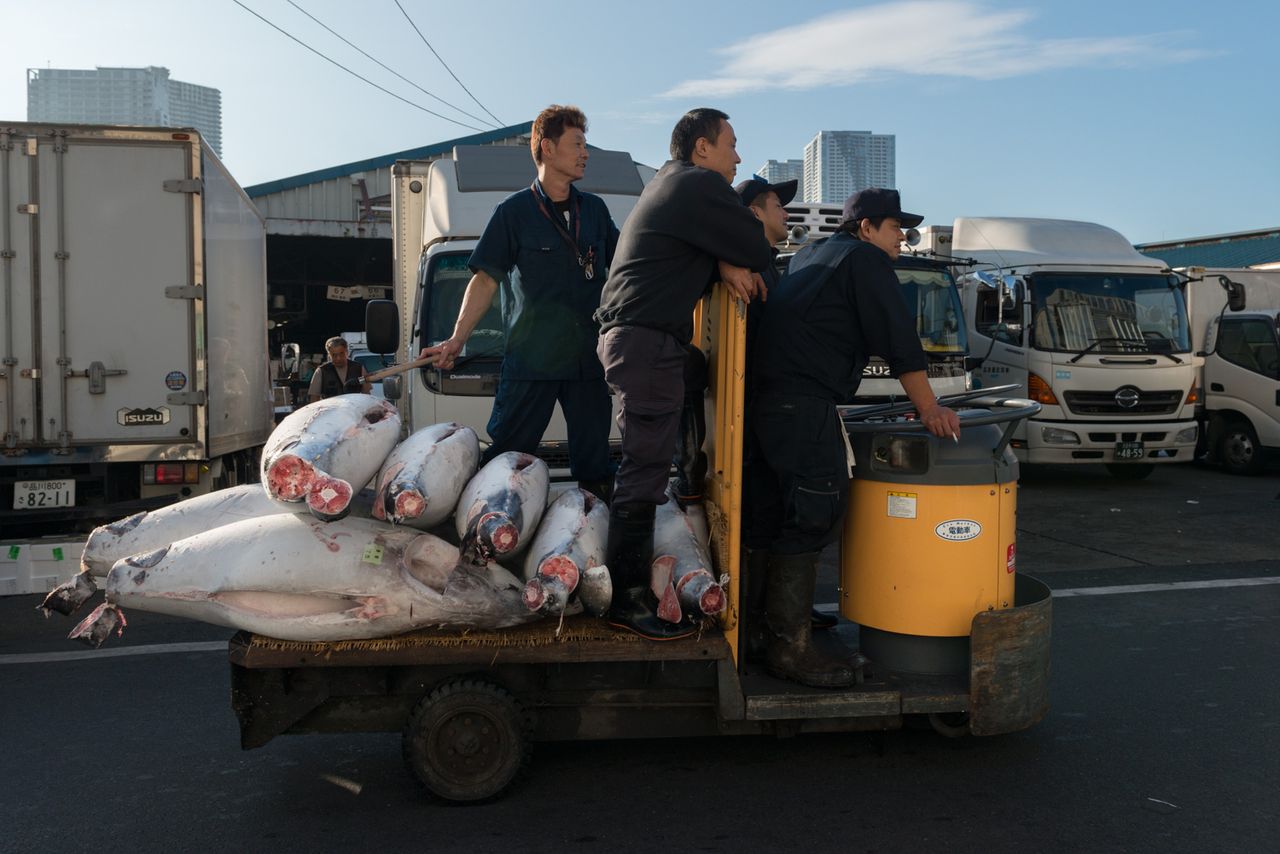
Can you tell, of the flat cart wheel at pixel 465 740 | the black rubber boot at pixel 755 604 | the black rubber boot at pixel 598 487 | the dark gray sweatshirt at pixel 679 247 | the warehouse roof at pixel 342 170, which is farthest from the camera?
the warehouse roof at pixel 342 170

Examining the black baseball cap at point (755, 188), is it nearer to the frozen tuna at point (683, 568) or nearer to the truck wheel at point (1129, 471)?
the frozen tuna at point (683, 568)

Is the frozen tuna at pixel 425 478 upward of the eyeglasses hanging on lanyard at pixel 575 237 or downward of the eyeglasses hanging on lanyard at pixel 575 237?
downward

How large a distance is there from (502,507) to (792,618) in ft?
4.04

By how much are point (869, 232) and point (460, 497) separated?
195 cm

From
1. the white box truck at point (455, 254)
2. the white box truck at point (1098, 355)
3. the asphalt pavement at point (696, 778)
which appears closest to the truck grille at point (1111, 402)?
the white box truck at point (1098, 355)

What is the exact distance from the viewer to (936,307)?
1094 centimetres

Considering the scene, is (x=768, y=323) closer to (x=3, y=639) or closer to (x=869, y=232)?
(x=869, y=232)

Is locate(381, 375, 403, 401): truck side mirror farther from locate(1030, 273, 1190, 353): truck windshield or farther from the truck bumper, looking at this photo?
locate(1030, 273, 1190, 353): truck windshield

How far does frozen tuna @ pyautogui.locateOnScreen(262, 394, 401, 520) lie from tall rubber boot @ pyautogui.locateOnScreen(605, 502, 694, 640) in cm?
93

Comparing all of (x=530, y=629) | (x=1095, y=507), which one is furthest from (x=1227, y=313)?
(x=530, y=629)

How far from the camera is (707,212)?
13.3 feet

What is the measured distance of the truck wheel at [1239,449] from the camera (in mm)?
14086

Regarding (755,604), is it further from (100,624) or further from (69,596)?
(69,596)

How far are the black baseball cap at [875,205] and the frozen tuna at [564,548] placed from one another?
5.14 feet
